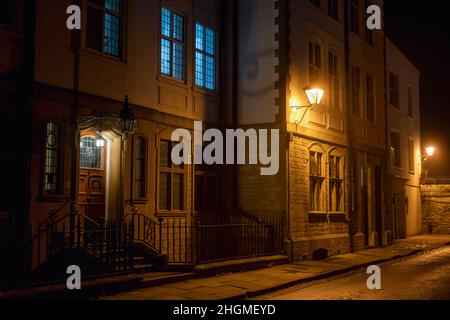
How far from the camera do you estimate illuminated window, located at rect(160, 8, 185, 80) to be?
Result: 1592 cm

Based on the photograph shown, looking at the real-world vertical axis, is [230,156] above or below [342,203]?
above

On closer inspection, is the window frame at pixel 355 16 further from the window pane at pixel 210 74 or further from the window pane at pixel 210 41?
the window pane at pixel 210 74

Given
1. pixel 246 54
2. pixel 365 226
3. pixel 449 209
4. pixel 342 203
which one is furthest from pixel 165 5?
pixel 449 209

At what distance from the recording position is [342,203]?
2175 cm

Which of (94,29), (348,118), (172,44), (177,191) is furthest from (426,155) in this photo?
(94,29)

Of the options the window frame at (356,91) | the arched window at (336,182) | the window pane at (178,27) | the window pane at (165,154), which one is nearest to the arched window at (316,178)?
the arched window at (336,182)

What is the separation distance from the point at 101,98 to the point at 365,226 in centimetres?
1434

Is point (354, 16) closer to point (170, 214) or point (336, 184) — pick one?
point (336, 184)

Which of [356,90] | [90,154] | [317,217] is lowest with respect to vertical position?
[317,217]

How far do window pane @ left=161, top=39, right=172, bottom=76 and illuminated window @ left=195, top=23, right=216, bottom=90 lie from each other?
135 cm

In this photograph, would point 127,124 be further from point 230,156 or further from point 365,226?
point 365,226

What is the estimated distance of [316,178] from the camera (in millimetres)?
20047

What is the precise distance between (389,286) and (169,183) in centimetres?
644

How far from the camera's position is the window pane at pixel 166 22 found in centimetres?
1588
